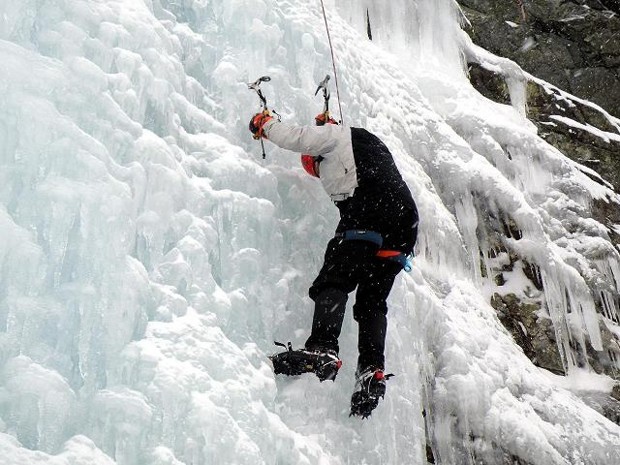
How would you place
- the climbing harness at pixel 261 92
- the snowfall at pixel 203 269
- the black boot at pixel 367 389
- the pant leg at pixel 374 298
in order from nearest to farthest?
the snowfall at pixel 203 269 → the black boot at pixel 367 389 → the pant leg at pixel 374 298 → the climbing harness at pixel 261 92

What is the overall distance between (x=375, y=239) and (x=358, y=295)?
0.29 meters

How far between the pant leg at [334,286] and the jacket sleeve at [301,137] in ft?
1.62

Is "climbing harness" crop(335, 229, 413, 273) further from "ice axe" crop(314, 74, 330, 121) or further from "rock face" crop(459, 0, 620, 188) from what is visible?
"rock face" crop(459, 0, 620, 188)

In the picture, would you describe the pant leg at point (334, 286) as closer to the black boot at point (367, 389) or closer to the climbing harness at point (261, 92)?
the black boot at point (367, 389)

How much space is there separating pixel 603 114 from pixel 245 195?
336 inches

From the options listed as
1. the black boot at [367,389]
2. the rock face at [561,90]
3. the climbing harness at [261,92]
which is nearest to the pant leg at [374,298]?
the black boot at [367,389]

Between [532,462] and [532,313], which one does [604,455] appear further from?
[532,313]

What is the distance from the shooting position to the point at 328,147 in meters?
3.31

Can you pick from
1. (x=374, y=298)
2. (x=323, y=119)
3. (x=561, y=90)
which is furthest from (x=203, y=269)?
(x=561, y=90)

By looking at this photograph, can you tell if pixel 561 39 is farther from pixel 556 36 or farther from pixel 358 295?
pixel 358 295

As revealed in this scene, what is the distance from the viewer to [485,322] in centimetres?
500

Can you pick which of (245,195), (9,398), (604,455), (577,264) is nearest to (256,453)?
(9,398)

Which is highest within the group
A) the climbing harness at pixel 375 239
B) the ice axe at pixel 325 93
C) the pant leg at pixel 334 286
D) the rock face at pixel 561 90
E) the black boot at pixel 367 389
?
the ice axe at pixel 325 93

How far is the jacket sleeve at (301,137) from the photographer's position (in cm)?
323
